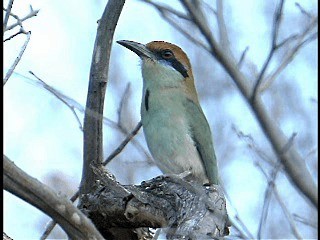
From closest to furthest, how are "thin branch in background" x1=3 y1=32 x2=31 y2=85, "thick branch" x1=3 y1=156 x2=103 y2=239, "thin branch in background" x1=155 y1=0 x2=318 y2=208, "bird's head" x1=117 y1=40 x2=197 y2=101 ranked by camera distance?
"thick branch" x1=3 y1=156 x2=103 y2=239 → "thin branch in background" x1=155 y1=0 x2=318 y2=208 → "thin branch in background" x1=3 y1=32 x2=31 y2=85 → "bird's head" x1=117 y1=40 x2=197 y2=101

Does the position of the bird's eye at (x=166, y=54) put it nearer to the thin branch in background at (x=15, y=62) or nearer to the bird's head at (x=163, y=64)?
the bird's head at (x=163, y=64)

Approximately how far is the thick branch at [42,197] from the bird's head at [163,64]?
283 cm

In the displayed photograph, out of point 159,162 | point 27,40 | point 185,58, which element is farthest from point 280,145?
point 185,58

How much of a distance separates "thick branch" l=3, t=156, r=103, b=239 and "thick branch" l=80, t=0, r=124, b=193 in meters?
1.00

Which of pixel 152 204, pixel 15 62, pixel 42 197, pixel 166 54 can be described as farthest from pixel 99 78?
pixel 166 54

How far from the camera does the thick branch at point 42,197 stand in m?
2.28

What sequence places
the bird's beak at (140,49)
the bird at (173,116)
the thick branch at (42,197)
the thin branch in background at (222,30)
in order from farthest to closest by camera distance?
the bird's beak at (140,49)
the bird at (173,116)
the thin branch in background at (222,30)
the thick branch at (42,197)

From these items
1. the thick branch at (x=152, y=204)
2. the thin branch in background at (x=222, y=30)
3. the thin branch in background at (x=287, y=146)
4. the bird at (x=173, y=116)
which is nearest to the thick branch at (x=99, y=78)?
the thick branch at (x=152, y=204)

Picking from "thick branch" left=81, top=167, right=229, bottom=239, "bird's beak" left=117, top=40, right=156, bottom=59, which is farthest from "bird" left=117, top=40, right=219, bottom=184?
"thick branch" left=81, top=167, right=229, bottom=239

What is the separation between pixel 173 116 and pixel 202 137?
9.1 inches

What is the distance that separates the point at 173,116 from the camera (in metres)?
5.07

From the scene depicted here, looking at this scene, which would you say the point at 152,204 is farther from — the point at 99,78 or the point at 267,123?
the point at 267,123

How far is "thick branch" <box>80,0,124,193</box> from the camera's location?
3352 millimetres

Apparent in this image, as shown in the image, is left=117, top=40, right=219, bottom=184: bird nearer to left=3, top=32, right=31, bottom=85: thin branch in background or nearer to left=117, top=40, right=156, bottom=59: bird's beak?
left=117, top=40, right=156, bottom=59: bird's beak
